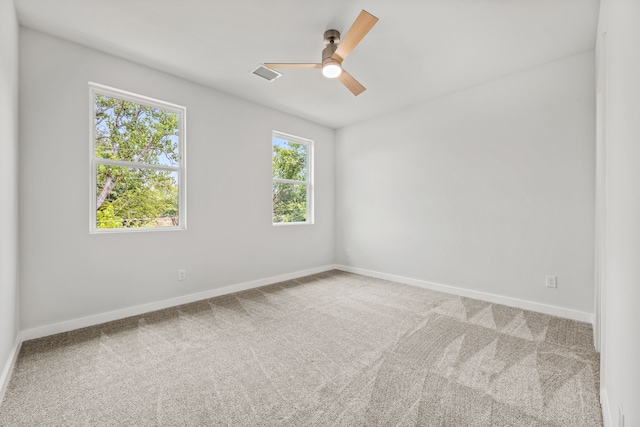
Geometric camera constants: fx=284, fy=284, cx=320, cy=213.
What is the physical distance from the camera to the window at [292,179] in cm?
457

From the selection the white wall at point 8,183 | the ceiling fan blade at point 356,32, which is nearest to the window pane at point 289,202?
the ceiling fan blade at point 356,32

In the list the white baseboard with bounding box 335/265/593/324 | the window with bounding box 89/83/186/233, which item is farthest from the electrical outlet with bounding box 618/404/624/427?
the window with bounding box 89/83/186/233

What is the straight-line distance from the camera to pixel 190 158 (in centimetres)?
345

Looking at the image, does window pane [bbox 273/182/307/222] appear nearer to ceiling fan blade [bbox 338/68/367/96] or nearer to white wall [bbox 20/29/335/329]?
white wall [bbox 20/29/335/329]

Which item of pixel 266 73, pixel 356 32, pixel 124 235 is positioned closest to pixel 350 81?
pixel 356 32

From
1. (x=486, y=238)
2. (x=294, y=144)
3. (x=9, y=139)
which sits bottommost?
(x=486, y=238)

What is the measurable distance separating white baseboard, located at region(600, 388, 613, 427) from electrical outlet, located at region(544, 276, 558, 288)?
1.63 metres

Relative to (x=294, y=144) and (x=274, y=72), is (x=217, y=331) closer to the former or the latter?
(x=274, y=72)

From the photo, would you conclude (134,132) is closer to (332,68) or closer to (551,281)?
(332,68)

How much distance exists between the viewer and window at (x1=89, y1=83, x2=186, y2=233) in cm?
288

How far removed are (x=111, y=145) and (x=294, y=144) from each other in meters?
2.63

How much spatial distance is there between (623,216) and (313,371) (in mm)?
1901

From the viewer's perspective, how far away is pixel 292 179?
15.8 feet

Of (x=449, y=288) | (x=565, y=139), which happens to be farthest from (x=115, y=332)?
(x=565, y=139)
